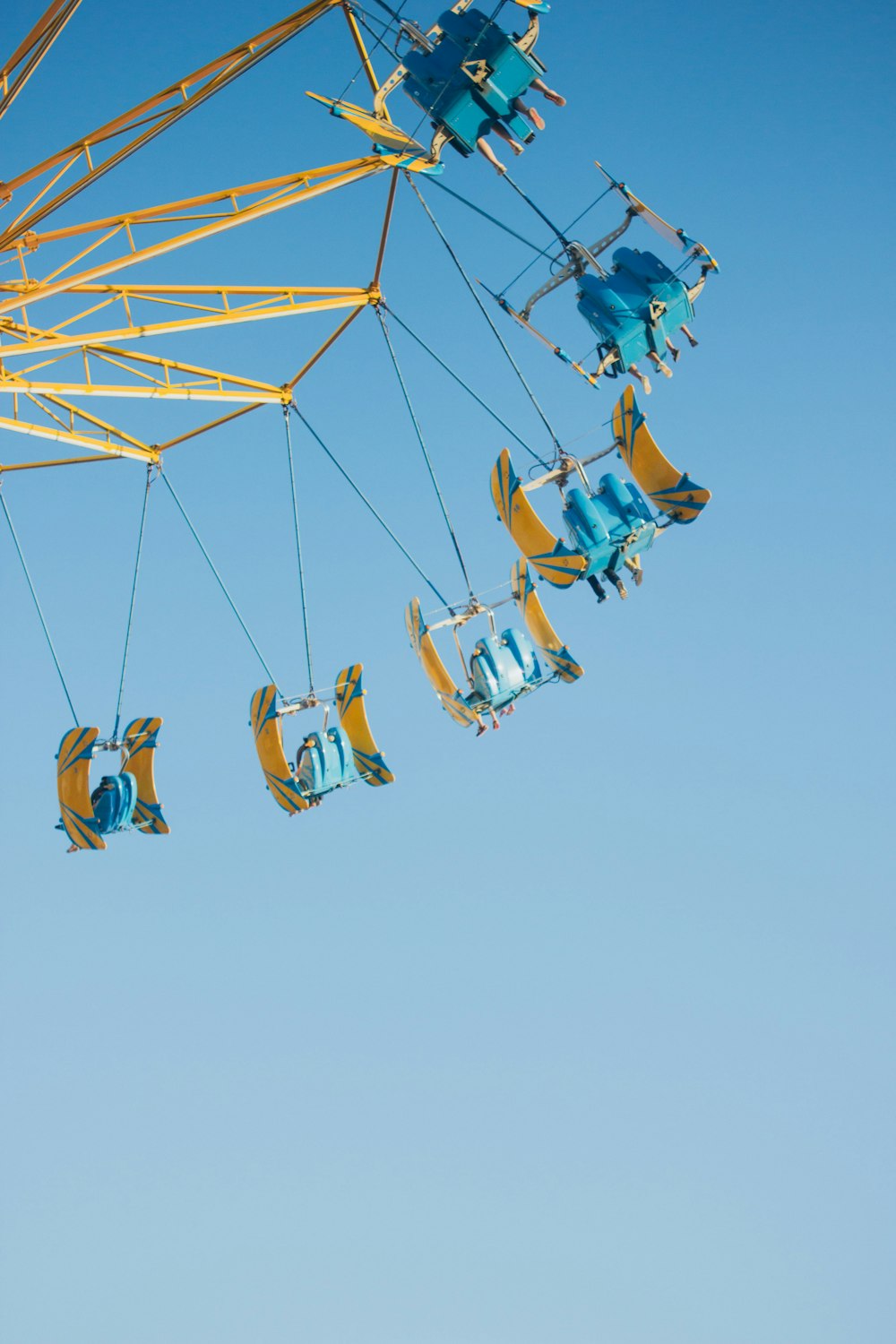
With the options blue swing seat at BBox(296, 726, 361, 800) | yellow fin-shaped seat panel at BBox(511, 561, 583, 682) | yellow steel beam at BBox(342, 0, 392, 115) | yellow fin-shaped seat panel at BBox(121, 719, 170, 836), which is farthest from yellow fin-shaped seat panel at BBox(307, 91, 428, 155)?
yellow fin-shaped seat panel at BBox(121, 719, 170, 836)

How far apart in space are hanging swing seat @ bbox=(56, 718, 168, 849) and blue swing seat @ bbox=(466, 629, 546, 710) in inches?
245

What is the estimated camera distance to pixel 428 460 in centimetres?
2069

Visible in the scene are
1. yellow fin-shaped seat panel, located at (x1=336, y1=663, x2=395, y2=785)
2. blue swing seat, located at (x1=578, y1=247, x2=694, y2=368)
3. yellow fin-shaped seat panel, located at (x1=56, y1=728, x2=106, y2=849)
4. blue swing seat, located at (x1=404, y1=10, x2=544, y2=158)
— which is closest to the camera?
blue swing seat, located at (x1=404, y1=10, x2=544, y2=158)

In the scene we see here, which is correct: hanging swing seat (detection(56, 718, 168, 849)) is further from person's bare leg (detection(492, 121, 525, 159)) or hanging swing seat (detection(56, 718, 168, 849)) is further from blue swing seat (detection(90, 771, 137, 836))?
person's bare leg (detection(492, 121, 525, 159))

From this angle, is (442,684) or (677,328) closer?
(677,328)

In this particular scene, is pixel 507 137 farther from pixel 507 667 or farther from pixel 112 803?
pixel 112 803

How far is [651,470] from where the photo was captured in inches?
688

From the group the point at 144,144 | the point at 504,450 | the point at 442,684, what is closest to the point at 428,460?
the point at 504,450

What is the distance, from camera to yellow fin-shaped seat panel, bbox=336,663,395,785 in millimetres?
19141

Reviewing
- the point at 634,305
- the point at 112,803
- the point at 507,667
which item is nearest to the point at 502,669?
the point at 507,667

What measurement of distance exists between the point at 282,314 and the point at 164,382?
124 inches

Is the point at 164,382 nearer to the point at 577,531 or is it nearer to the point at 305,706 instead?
the point at 305,706

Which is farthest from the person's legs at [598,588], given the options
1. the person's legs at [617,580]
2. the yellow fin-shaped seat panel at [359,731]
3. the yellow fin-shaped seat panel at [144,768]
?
the yellow fin-shaped seat panel at [144,768]

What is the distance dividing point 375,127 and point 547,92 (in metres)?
2.30
